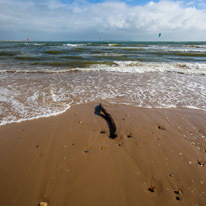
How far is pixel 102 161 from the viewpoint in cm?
258

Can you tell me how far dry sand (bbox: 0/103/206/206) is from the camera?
1982 millimetres

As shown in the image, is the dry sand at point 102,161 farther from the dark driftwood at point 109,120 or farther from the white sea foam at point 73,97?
the white sea foam at point 73,97

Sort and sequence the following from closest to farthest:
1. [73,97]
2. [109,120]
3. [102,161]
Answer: [102,161] → [109,120] → [73,97]

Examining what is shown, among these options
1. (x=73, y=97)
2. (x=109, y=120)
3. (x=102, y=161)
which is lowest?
(x=102, y=161)

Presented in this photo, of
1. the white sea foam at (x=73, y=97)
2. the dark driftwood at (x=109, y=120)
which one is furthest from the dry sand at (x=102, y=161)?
the white sea foam at (x=73, y=97)

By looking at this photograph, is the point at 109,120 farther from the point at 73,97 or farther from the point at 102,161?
the point at 73,97

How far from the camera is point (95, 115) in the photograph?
13.8ft

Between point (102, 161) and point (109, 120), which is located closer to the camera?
point (102, 161)

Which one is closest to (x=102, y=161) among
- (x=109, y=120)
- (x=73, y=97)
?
(x=109, y=120)

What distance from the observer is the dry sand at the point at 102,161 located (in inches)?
78.0

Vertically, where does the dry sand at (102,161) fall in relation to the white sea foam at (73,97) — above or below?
below

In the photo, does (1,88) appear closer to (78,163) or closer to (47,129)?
(47,129)

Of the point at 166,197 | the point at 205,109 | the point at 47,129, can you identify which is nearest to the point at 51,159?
the point at 47,129

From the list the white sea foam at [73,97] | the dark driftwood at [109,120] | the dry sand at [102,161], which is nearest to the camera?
the dry sand at [102,161]
